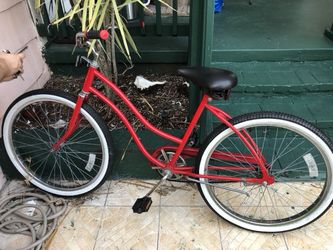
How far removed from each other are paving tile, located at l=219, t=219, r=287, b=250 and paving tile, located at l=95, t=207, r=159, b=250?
1.54ft

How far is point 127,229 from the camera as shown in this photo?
2230 millimetres

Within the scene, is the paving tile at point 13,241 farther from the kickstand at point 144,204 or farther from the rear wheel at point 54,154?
the kickstand at point 144,204

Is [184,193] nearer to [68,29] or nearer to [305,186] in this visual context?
[305,186]

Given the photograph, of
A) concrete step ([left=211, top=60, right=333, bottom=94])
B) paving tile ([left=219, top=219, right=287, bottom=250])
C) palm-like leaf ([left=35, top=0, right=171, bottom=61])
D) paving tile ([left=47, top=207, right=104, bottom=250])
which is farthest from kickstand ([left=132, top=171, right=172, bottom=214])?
concrete step ([left=211, top=60, right=333, bottom=94])

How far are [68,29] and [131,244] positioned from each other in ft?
7.05

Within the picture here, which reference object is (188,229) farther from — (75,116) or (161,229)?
(75,116)

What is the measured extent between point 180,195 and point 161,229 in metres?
0.33

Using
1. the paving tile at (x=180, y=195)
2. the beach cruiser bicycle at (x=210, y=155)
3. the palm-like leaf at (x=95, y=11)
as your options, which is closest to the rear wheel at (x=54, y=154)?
the beach cruiser bicycle at (x=210, y=155)

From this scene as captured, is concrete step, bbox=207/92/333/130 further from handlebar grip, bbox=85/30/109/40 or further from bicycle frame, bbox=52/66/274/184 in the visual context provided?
handlebar grip, bbox=85/30/109/40

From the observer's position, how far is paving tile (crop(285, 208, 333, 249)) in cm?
208

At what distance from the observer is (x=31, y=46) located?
9.62 ft

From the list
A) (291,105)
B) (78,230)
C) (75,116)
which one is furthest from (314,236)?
(75,116)

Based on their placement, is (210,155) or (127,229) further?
(127,229)

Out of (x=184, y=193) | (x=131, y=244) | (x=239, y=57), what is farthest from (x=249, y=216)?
(x=239, y=57)
